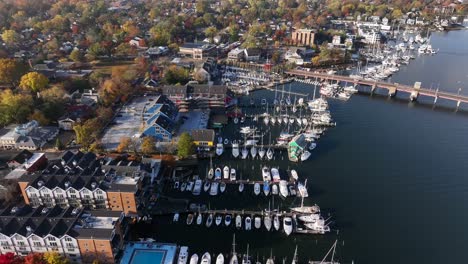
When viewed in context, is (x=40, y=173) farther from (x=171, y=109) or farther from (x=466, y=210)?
(x=466, y=210)

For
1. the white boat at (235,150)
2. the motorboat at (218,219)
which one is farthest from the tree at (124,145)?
the motorboat at (218,219)

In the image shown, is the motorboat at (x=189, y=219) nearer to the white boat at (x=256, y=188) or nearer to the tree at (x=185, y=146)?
the white boat at (x=256, y=188)

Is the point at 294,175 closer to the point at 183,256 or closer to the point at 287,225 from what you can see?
the point at 287,225

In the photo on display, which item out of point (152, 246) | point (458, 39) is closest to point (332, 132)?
point (152, 246)

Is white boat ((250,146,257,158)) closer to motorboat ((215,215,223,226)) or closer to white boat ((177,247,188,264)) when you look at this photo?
motorboat ((215,215,223,226))

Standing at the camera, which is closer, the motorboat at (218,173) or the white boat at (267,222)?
the white boat at (267,222)
